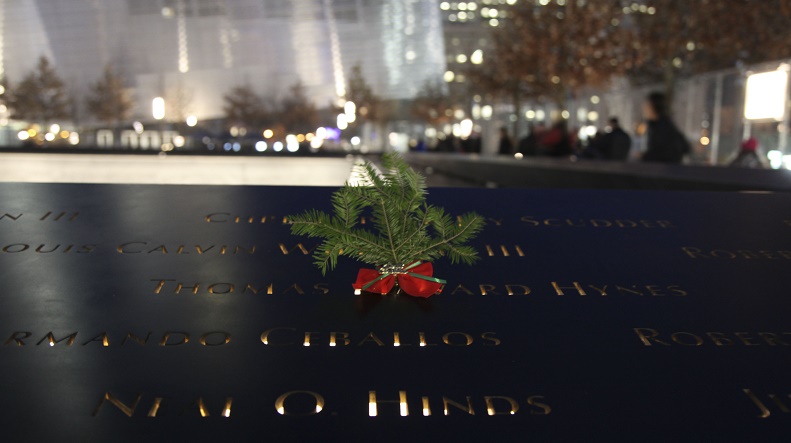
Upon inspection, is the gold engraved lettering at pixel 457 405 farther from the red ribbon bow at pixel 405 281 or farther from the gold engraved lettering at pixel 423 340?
the red ribbon bow at pixel 405 281

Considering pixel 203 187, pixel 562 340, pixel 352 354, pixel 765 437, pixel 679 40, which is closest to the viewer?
pixel 765 437

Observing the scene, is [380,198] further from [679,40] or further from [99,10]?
[99,10]

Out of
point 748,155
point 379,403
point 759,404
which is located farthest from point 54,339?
point 748,155

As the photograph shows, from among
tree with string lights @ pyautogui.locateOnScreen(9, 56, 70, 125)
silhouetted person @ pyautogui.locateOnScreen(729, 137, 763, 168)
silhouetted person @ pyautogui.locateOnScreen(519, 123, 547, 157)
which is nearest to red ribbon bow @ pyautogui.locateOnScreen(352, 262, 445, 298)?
silhouetted person @ pyautogui.locateOnScreen(729, 137, 763, 168)

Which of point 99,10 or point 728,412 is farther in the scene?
point 99,10

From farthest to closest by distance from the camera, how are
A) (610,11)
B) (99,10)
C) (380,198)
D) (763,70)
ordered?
(99,10) → (610,11) → (763,70) → (380,198)

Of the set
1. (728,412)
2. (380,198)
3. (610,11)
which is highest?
(610,11)

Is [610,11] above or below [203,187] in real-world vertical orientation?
above

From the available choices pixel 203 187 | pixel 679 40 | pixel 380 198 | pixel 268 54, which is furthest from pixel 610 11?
pixel 268 54
